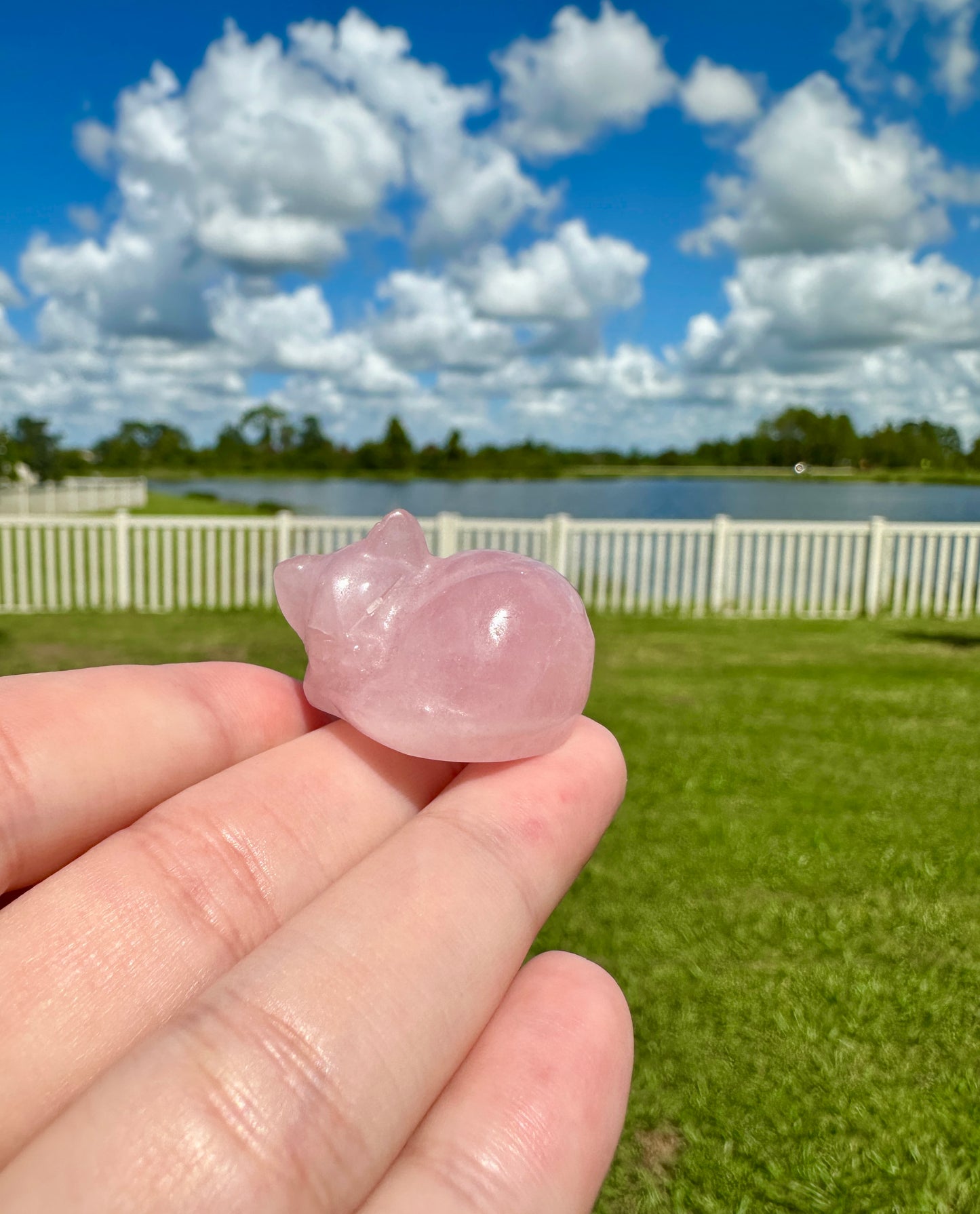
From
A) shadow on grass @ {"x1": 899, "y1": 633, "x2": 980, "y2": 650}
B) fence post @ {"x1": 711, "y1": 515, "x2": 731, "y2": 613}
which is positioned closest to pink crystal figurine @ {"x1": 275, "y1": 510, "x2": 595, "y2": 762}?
shadow on grass @ {"x1": 899, "y1": 633, "x2": 980, "y2": 650}

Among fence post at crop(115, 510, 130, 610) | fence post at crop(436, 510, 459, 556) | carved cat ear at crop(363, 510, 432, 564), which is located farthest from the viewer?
fence post at crop(436, 510, 459, 556)

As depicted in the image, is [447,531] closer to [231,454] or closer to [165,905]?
[165,905]

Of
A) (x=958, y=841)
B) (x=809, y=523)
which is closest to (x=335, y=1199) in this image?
(x=958, y=841)

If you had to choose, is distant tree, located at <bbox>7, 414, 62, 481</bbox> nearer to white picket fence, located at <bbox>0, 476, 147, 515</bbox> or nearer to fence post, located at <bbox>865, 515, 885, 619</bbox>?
white picket fence, located at <bbox>0, 476, 147, 515</bbox>

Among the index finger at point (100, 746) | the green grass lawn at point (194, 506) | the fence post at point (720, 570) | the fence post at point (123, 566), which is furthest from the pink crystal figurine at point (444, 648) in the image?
the green grass lawn at point (194, 506)

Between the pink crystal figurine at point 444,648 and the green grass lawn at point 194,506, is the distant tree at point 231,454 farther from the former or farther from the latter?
the pink crystal figurine at point 444,648

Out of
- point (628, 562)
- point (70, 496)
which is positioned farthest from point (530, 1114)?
point (70, 496)

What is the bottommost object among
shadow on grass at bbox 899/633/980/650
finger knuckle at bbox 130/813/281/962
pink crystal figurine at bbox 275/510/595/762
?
shadow on grass at bbox 899/633/980/650
